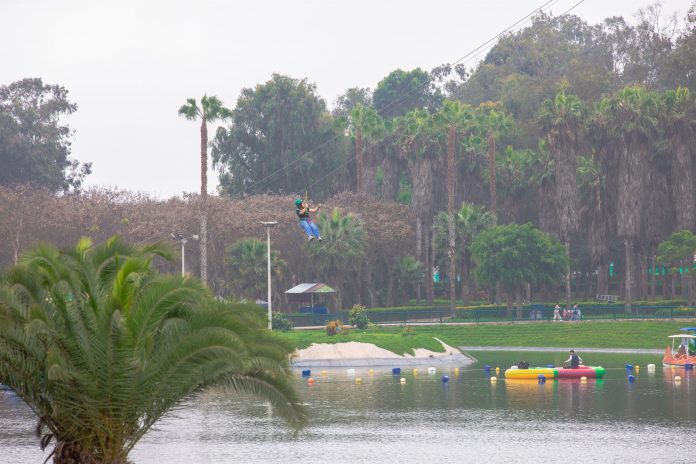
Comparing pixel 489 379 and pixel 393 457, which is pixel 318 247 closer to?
pixel 489 379

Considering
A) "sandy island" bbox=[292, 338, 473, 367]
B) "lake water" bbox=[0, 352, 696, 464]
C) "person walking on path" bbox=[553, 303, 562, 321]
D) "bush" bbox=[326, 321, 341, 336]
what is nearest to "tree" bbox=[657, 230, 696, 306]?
"person walking on path" bbox=[553, 303, 562, 321]

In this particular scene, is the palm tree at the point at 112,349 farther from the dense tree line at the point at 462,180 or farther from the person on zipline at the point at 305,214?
the dense tree line at the point at 462,180

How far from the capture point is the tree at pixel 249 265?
287 feet

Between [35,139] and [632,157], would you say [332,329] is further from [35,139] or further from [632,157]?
[35,139]

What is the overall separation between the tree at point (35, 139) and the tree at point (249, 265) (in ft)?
129

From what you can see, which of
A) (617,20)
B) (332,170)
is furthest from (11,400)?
(617,20)

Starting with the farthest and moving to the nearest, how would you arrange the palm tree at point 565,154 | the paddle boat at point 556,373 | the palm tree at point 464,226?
the palm tree at point 464,226 < the palm tree at point 565,154 < the paddle boat at point 556,373

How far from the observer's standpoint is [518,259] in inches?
3607

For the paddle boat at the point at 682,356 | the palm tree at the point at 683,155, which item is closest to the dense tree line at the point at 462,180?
the palm tree at the point at 683,155

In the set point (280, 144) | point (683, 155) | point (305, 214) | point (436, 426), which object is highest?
point (280, 144)

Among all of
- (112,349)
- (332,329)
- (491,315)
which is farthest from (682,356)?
(112,349)

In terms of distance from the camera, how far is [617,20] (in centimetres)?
16712

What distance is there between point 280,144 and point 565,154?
3792 cm

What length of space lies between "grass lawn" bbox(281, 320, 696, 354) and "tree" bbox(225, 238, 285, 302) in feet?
39.7
